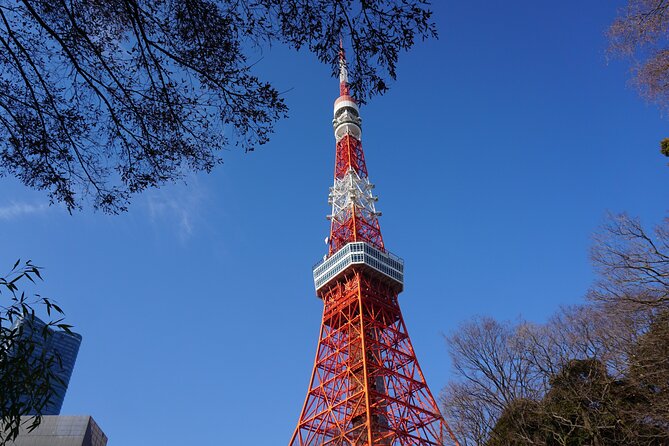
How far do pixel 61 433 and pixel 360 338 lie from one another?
18.3 m

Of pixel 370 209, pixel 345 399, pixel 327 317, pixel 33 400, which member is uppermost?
pixel 370 209

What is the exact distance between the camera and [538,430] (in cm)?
1503

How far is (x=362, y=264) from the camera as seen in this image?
36781 mm

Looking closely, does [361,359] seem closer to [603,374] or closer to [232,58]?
[603,374]

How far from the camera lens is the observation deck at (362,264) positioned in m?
37.1

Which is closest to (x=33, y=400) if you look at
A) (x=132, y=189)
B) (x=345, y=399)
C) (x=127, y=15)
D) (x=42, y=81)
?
(x=132, y=189)

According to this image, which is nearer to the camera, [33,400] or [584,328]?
[33,400]

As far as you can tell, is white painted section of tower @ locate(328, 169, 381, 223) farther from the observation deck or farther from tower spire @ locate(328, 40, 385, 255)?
the observation deck

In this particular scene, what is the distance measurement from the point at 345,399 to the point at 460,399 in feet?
56.3

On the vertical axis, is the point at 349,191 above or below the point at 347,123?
below

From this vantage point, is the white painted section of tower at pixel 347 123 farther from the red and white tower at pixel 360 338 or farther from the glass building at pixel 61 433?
the glass building at pixel 61 433

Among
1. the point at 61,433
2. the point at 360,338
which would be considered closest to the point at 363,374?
the point at 360,338

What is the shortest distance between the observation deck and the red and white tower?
0.23 ft

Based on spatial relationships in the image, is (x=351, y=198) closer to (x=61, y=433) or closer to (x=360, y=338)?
(x=360, y=338)
